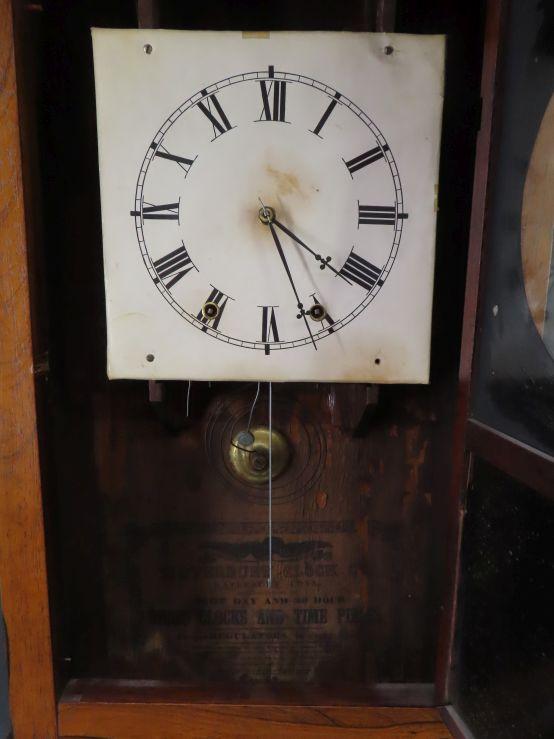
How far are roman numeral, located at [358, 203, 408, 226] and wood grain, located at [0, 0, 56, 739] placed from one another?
1.52 feet

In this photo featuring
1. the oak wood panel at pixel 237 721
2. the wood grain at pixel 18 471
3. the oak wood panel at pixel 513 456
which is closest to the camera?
the oak wood panel at pixel 513 456

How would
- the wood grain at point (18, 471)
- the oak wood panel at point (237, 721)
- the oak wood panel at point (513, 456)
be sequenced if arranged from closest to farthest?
the oak wood panel at point (513, 456) < the wood grain at point (18, 471) < the oak wood panel at point (237, 721)

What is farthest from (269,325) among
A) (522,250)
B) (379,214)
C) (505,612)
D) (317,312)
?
(505,612)

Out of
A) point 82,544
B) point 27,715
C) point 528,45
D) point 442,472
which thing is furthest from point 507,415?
Result: point 27,715

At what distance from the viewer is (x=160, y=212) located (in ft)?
2.65

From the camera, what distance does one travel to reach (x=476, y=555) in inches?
31.4

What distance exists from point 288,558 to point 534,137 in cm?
71

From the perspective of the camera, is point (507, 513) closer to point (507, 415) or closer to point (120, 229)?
point (507, 415)

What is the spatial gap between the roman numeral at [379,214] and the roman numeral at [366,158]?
5cm

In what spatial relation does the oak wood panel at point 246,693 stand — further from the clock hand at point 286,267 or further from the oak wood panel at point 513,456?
the clock hand at point 286,267

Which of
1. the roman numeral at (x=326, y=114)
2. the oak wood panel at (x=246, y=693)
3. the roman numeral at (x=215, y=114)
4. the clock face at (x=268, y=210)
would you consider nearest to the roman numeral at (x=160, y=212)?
the clock face at (x=268, y=210)

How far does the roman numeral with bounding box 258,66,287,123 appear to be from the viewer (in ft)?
2.56

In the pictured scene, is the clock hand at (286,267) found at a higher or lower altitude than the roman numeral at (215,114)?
lower

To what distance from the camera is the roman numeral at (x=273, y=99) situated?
0.78 m
